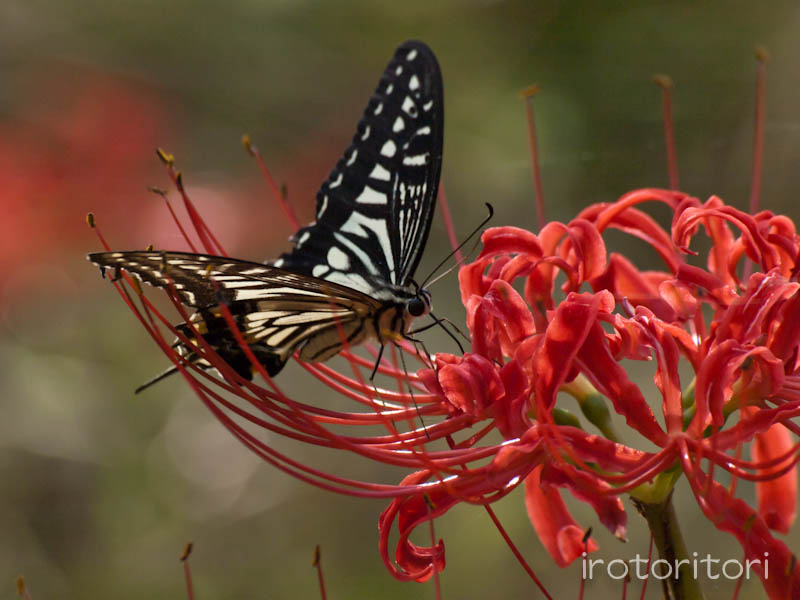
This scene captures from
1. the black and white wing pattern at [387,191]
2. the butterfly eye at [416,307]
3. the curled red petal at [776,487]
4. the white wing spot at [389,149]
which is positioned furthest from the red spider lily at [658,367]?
the white wing spot at [389,149]

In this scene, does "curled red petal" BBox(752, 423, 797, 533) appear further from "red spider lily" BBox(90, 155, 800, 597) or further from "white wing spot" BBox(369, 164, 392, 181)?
"white wing spot" BBox(369, 164, 392, 181)

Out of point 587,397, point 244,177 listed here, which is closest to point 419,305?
point 587,397

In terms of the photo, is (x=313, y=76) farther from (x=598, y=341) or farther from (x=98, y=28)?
(x=598, y=341)

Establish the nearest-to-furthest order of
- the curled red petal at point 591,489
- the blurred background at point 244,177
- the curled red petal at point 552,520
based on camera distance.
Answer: the curled red petal at point 591,489, the curled red petal at point 552,520, the blurred background at point 244,177

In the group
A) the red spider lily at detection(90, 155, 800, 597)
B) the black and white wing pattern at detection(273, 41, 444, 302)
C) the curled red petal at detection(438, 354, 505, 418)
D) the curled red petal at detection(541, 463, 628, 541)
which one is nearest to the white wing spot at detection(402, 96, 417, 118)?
the black and white wing pattern at detection(273, 41, 444, 302)

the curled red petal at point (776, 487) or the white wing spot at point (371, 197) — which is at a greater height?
the white wing spot at point (371, 197)

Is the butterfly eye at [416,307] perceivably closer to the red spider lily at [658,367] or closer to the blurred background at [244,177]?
the red spider lily at [658,367]

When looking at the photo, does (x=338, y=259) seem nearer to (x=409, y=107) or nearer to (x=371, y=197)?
(x=371, y=197)
